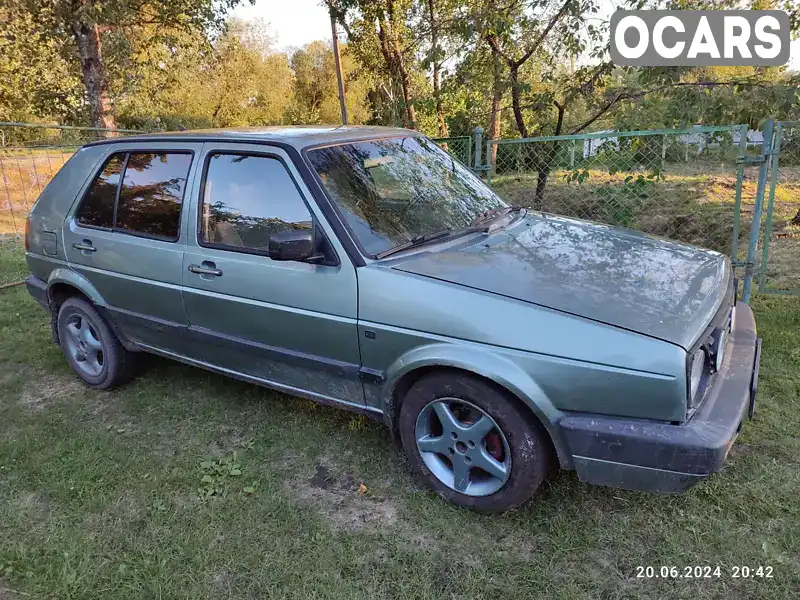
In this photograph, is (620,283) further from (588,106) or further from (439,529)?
(588,106)

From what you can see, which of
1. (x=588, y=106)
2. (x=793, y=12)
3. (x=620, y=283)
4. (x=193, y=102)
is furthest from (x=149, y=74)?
(x=620, y=283)

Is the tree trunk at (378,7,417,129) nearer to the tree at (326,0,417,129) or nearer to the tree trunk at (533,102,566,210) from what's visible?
the tree at (326,0,417,129)

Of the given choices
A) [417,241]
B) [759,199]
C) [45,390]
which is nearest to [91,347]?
[45,390]

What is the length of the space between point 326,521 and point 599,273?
177 centimetres

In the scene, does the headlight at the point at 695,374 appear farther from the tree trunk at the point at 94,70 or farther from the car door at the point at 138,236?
the tree trunk at the point at 94,70

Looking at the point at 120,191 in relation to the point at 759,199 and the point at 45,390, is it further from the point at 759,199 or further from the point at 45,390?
the point at 759,199

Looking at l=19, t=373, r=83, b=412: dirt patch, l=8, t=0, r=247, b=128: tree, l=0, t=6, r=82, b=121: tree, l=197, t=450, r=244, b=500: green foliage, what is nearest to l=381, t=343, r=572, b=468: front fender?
l=197, t=450, r=244, b=500: green foliage

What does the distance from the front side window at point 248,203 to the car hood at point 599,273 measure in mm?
730

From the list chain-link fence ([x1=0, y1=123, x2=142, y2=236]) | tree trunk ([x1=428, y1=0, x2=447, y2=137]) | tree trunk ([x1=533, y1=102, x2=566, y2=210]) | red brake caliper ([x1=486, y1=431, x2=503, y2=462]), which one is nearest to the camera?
red brake caliper ([x1=486, y1=431, x2=503, y2=462])

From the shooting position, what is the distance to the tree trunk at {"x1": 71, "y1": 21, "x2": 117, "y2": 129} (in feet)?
38.5

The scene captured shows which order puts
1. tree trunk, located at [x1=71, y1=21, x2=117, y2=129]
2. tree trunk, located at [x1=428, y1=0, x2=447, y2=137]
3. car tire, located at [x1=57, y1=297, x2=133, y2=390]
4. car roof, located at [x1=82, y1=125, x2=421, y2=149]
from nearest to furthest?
car roof, located at [x1=82, y1=125, x2=421, y2=149] < car tire, located at [x1=57, y1=297, x2=133, y2=390] < tree trunk, located at [x1=428, y1=0, x2=447, y2=137] < tree trunk, located at [x1=71, y1=21, x2=117, y2=129]

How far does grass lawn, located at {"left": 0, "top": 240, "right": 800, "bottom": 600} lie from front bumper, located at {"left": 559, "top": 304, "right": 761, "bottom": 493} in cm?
41

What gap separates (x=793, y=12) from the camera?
6.60 meters

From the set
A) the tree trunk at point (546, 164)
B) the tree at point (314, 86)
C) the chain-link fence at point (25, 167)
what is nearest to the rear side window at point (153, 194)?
the tree trunk at point (546, 164)
